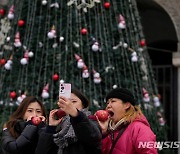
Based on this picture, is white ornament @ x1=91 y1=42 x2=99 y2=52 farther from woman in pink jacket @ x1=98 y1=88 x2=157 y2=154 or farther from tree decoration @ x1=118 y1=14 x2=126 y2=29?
woman in pink jacket @ x1=98 y1=88 x2=157 y2=154

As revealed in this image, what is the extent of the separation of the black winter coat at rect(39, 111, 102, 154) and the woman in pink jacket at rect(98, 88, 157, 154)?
0.17m

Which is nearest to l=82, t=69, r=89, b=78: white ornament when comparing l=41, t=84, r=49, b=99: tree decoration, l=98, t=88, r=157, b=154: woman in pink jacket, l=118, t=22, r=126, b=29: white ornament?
l=41, t=84, r=49, b=99: tree decoration

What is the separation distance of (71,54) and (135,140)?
10.8 ft

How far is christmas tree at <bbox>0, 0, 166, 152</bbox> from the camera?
20.5 feet

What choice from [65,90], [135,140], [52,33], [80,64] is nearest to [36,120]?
[65,90]

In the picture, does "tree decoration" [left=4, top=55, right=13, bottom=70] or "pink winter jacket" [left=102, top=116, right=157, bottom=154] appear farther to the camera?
"tree decoration" [left=4, top=55, right=13, bottom=70]

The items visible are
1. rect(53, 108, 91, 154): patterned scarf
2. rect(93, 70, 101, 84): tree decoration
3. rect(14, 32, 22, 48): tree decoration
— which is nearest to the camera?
rect(53, 108, 91, 154): patterned scarf

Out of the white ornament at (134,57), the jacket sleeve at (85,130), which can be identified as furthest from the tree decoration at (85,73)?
the jacket sleeve at (85,130)

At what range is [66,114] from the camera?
121 inches

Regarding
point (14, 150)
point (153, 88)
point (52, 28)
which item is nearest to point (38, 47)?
point (52, 28)

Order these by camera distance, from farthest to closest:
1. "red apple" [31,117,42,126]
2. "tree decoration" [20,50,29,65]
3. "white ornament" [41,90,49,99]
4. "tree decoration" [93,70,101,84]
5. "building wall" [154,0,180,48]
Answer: "building wall" [154,0,180,48] < "tree decoration" [20,50,29,65] < "tree decoration" [93,70,101,84] < "white ornament" [41,90,49,99] < "red apple" [31,117,42,126]

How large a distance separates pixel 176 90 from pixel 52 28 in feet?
10.7

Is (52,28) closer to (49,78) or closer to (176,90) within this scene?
(49,78)

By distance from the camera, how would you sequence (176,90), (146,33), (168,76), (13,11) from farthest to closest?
1. (146,33)
2. (168,76)
3. (176,90)
4. (13,11)
